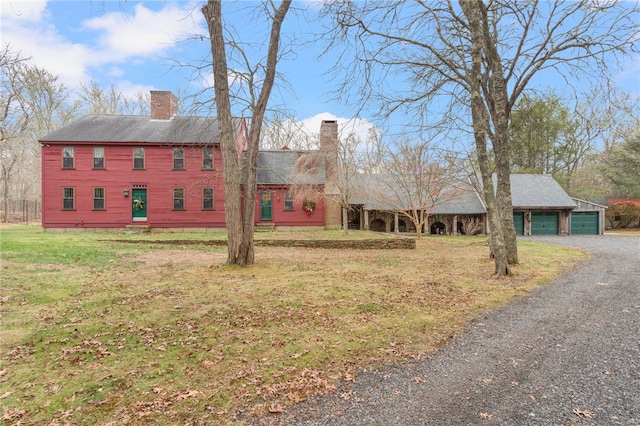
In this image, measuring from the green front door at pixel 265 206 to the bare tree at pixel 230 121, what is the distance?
13548 mm

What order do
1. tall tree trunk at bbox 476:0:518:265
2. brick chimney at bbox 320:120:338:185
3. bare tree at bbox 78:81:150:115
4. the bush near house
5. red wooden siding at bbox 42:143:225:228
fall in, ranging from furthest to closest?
bare tree at bbox 78:81:150:115, the bush near house, brick chimney at bbox 320:120:338:185, red wooden siding at bbox 42:143:225:228, tall tree trunk at bbox 476:0:518:265

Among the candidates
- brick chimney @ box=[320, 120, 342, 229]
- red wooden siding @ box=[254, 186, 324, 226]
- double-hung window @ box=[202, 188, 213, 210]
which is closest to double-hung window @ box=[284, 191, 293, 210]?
red wooden siding @ box=[254, 186, 324, 226]

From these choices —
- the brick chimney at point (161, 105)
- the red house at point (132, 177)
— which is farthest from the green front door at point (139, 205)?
the brick chimney at point (161, 105)

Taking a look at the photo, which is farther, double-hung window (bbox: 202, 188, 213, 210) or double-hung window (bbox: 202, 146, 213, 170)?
double-hung window (bbox: 202, 188, 213, 210)

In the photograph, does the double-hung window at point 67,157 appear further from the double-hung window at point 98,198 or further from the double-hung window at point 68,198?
the double-hung window at point 98,198

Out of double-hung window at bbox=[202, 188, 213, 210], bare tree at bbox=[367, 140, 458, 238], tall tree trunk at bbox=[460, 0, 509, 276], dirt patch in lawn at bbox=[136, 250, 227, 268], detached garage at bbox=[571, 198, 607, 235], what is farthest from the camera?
detached garage at bbox=[571, 198, 607, 235]

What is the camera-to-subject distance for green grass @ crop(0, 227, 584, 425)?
3.24m

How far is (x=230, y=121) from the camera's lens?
9.44 m

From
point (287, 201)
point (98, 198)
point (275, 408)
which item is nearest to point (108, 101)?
point (98, 198)

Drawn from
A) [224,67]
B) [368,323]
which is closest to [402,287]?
[368,323]

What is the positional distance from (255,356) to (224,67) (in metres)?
7.96

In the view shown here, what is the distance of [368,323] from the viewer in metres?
5.34

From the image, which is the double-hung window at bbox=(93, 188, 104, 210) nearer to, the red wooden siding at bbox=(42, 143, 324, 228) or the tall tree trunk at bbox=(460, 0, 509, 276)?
the red wooden siding at bbox=(42, 143, 324, 228)

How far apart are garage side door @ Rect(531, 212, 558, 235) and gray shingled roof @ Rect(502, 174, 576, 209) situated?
1121 millimetres
